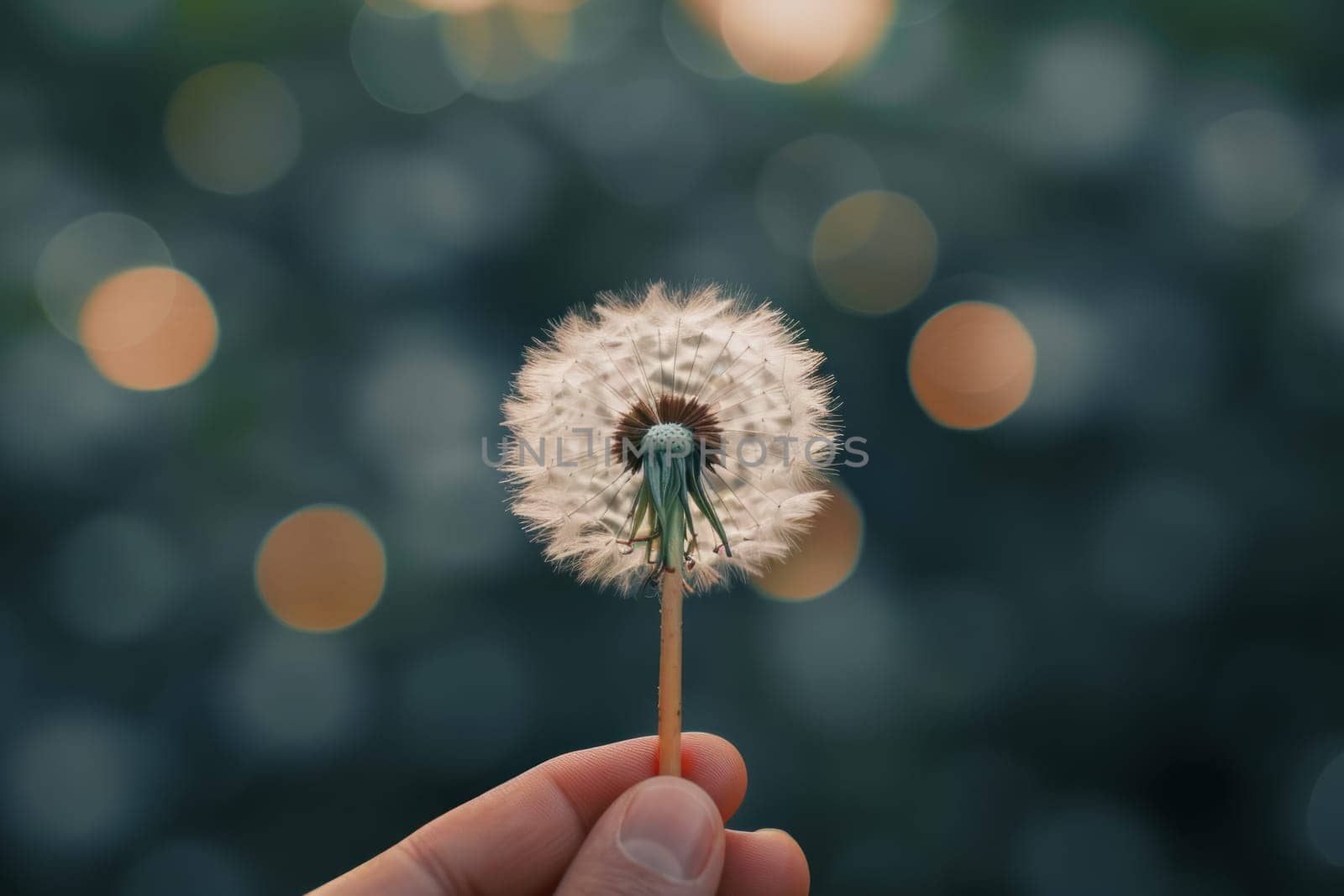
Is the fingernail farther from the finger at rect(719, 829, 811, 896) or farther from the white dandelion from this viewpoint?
the finger at rect(719, 829, 811, 896)

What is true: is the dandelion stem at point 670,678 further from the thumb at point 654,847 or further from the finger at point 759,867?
the finger at point 759,867

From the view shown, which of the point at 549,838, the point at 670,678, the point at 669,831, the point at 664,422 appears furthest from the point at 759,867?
the point at 664,422

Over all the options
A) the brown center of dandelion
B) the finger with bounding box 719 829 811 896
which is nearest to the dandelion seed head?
the brown center of dandelion

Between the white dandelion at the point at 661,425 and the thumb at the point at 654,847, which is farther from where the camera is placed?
the white dandelion at the point at 661,425

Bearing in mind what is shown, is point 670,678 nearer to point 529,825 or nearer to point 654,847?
point 654,847

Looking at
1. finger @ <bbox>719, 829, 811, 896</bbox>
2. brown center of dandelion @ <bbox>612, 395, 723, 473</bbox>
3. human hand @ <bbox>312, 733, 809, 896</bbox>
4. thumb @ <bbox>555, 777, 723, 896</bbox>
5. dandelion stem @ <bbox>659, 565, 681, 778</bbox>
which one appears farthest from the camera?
finger @ <bbox>719, 829, 811, 896</bbox>

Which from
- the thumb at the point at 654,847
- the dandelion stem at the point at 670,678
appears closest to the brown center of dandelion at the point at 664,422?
the dandelion stem at the point at 670,678

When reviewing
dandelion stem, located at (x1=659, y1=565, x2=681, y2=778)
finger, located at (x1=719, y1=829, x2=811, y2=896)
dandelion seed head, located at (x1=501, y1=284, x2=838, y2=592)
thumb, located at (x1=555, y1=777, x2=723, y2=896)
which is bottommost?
finger, located at (x1=719, y1=829, x2=811, y2=896)
